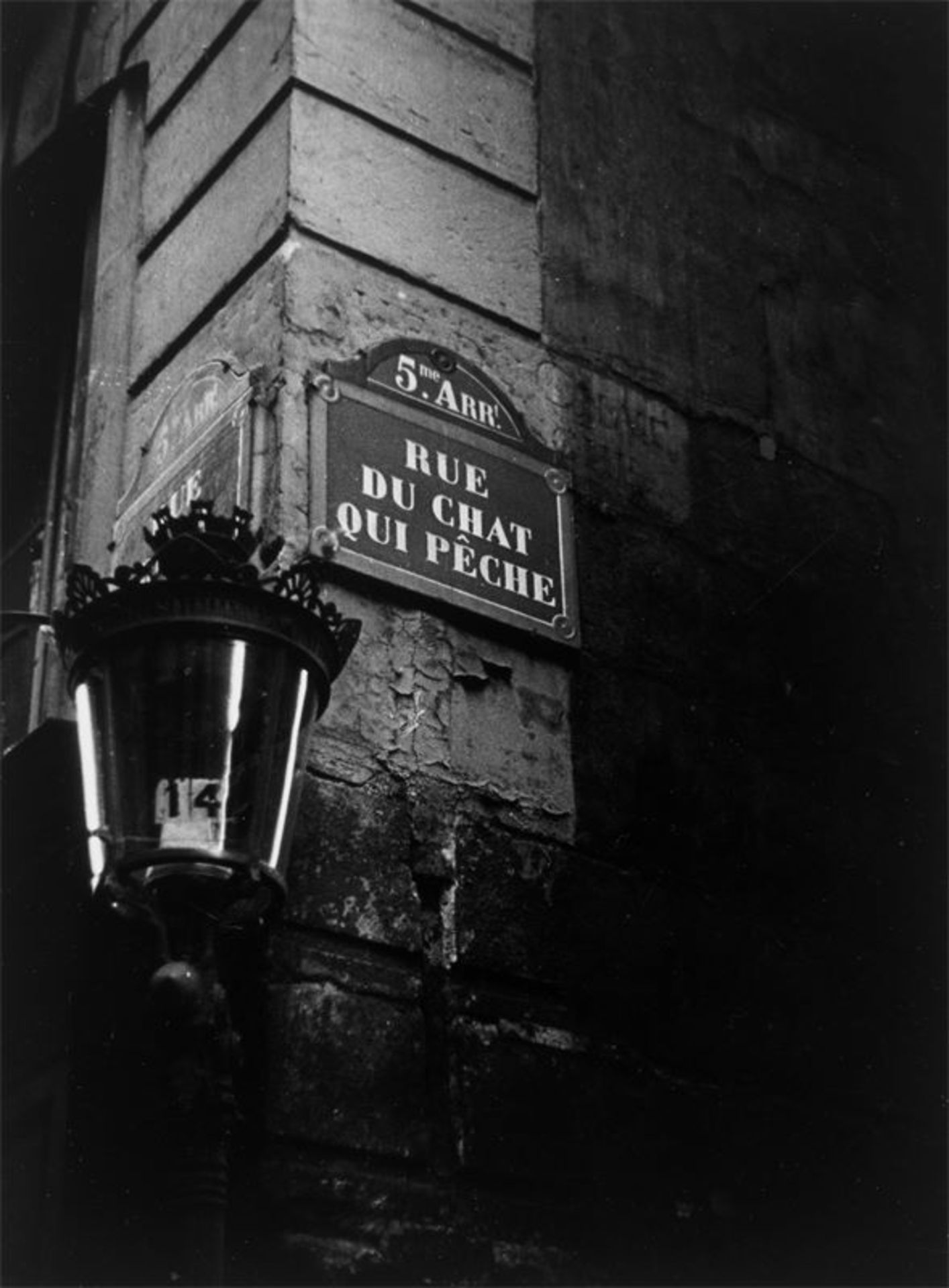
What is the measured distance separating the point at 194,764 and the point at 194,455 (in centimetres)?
157

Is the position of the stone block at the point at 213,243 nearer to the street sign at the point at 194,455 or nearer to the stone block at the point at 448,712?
the street sign at the point at 194,455

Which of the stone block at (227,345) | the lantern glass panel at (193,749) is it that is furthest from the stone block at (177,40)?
the lantern glass panel at (193,749)

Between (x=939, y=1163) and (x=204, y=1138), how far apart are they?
2.21m

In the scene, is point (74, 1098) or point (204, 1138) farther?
point (74, 1098)

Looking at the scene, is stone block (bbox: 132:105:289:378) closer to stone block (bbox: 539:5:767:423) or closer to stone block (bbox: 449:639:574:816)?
stone block (bbox: 539:5:767:423)

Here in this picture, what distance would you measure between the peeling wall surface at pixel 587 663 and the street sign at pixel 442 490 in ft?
0.24

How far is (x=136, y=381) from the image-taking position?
5.15 meters

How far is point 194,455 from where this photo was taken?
4562 millimetres

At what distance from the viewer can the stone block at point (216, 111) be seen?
16.1ft

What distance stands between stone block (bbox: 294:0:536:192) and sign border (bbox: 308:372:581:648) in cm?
92

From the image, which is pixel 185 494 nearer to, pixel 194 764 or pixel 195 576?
pixel 195 576

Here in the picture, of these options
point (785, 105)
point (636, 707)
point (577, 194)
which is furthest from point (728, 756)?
point (785, 105)

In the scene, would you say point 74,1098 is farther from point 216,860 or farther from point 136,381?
point 136,381

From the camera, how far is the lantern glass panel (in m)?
3.13
